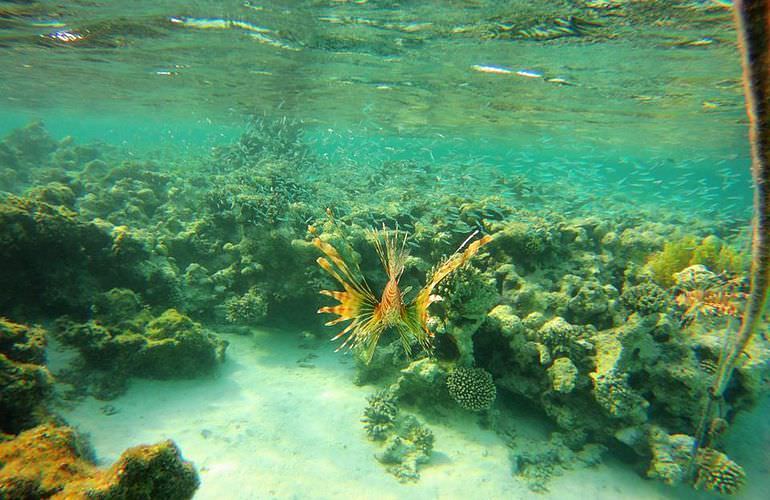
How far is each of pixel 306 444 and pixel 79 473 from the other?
322 cm

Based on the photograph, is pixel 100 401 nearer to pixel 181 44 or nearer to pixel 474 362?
pixel 474 362

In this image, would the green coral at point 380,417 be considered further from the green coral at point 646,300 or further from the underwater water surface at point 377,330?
the green coral at point 646,300

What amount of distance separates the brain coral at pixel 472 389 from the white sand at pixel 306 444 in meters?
0.63

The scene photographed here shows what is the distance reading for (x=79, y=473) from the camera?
286 cm

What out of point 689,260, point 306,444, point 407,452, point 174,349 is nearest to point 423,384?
point 407,452

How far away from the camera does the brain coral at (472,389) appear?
568cm

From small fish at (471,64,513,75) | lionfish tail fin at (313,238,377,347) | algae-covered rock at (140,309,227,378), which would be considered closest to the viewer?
lionfish tail fin at (313,238,377,347)

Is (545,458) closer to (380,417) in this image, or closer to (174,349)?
(380,417)

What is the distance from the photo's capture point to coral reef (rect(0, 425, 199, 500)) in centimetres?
257

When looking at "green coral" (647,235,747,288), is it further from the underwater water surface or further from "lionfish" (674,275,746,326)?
"lionfish" (674,275,746,326)

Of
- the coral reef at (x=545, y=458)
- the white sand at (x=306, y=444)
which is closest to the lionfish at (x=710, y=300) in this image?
the white sand at (x=306, y=444)

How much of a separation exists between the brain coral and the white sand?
63 cm

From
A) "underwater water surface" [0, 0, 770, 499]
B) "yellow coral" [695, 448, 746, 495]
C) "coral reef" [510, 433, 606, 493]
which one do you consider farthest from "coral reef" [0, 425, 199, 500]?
"yellow coral" [695, 448, 746, 495]

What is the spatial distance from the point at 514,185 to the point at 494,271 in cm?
973
